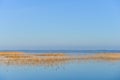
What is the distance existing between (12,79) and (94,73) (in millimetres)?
1274

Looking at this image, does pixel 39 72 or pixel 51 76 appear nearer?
pixel 51 76

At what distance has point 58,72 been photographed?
429 cm

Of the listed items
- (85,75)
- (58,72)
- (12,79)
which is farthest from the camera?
(58,72)

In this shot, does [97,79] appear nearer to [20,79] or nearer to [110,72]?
[110,72]

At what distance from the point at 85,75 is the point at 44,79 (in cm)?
63

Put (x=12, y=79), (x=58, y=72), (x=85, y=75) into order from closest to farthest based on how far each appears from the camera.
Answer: (x=12, y=79), (x=85, y=75), (x=58, y=72)

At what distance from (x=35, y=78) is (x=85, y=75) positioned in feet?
2.47

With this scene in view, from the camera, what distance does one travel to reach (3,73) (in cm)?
412

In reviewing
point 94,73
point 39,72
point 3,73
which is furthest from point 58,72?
point 3,73

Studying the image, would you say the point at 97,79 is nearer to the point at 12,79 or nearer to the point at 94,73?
the point at 94,73

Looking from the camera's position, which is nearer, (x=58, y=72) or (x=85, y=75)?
(x=85, y=75)

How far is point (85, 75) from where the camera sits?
12.9 ft

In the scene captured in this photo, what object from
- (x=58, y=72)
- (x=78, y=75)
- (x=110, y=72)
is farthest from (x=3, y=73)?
(x=110, y=72)

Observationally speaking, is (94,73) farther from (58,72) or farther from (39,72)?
(39,72)
